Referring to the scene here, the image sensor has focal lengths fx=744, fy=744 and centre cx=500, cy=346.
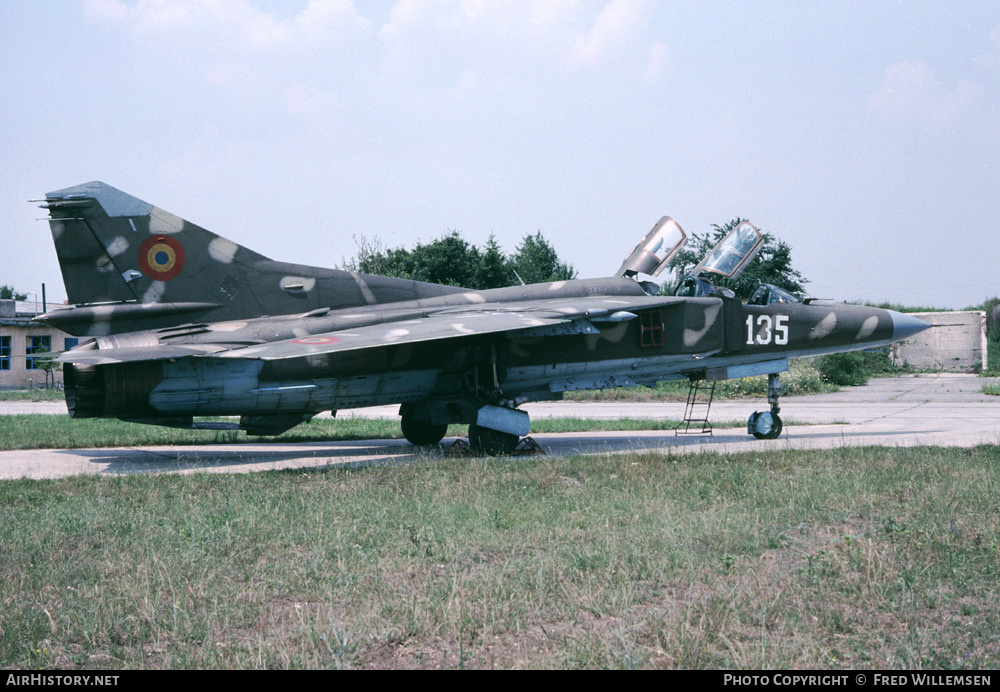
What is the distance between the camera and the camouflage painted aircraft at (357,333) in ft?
36.7

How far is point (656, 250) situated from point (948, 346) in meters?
32.2

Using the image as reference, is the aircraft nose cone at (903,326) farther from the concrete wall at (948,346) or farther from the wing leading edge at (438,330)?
the concrete wall at (948,346)

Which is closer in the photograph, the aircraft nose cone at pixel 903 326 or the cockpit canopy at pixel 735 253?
the cockpit canopy at pixel 735 253

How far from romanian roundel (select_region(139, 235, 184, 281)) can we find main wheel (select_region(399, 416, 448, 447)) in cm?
481

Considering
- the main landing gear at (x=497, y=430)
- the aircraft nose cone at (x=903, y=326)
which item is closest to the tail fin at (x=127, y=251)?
the main landing gear at (x=497, y=430)

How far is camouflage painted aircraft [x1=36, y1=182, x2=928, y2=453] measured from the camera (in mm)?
11188

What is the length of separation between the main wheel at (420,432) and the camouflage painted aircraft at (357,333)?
4 cm

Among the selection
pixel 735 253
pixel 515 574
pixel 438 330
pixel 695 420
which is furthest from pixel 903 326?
pixel 515 574

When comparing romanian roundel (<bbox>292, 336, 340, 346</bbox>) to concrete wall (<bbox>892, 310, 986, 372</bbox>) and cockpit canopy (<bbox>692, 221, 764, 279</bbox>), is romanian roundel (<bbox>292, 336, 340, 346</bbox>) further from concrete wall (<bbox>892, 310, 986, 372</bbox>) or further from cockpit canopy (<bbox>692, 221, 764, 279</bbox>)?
concrete wall (<bbox>892, 310, 986, 372</bbox>)

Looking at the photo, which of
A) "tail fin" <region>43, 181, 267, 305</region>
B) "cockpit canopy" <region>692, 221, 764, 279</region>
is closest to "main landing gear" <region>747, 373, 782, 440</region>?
"cockpit canopy" <region>692, 221, 764, 279</region>
